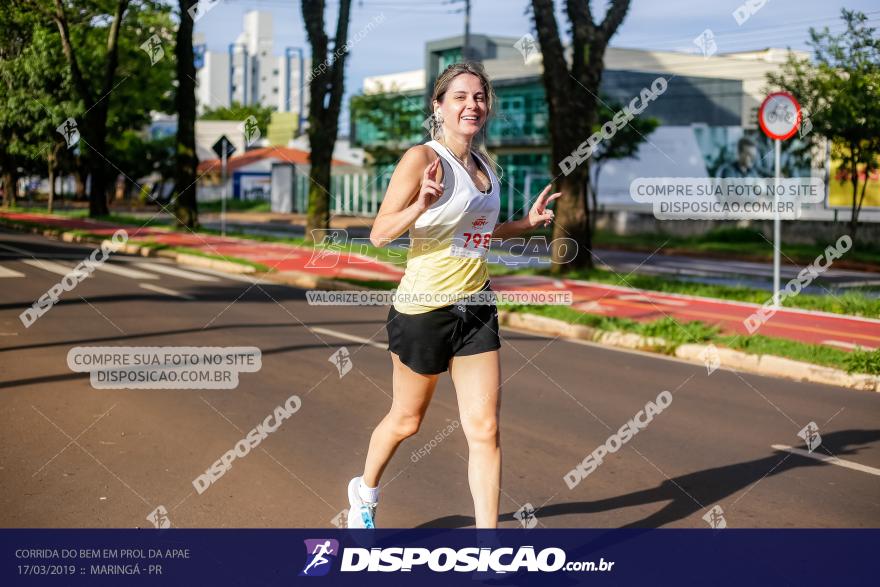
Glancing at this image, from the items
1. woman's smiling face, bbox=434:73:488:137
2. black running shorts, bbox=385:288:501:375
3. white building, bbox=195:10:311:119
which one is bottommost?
black running shorts, bbox=385:288:501:375

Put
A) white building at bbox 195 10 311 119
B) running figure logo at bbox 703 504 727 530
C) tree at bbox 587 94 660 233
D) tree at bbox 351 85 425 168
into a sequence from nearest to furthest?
1. running figure logo at bbox 703 504 727 530
2. tree at bbox 587 94 660 233
3. tree at bbox 351 85 425 168
4. white building at bbox 195 10 311 119

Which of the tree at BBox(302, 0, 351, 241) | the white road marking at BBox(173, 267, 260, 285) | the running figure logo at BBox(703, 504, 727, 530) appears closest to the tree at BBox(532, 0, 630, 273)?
the white road marking at BBox(173, 267, 260, 285)

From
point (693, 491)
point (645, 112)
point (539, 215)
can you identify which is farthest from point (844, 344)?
point (645, 112)

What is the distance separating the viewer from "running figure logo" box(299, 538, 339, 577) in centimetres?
414

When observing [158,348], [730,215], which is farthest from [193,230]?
[158,348]

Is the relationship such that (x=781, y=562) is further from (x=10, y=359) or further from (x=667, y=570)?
(x=10, y=359)

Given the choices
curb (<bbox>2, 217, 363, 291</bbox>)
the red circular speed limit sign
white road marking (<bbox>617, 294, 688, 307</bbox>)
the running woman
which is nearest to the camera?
the running woman

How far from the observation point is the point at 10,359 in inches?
353

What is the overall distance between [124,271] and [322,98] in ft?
28.1

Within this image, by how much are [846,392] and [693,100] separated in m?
45.2

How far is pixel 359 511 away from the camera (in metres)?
4.43

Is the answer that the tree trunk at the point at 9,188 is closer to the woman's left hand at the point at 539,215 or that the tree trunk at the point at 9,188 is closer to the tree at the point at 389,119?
the tree at the point at 389,119

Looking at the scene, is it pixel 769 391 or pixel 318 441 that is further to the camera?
pixel 769 391

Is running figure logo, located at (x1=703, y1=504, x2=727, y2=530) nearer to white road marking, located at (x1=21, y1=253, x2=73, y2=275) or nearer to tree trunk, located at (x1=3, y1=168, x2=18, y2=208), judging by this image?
white road marking, located at (x1=21, y1=253, x2=73, y2=275)
